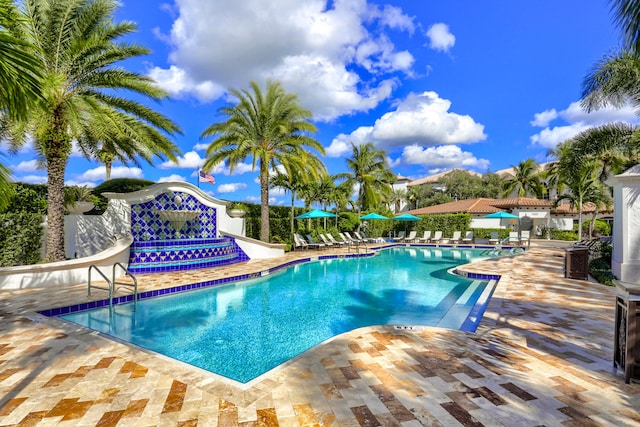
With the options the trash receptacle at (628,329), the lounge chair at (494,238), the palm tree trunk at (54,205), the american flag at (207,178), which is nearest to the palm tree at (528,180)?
the lounge chair at (494,238)

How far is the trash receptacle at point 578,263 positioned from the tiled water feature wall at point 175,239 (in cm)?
1255

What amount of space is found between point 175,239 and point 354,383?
1194 cm

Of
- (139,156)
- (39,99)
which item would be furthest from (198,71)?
(39,99)

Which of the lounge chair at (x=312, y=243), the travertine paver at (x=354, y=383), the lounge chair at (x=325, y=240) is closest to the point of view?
the travertine paver at (x=354, y=383)

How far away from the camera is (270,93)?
16188mm

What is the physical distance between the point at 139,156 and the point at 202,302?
32.8 feet

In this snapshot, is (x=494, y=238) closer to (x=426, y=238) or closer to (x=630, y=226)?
(x=426, y=238)

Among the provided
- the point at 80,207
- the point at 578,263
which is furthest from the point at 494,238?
the point at 80,207

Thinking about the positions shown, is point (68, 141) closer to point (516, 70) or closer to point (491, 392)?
point (491, 392)

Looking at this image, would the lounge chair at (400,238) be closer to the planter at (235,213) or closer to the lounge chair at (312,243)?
the lounge chair at (312,243)

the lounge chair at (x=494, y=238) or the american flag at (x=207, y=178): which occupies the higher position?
the american flag at (x=207, y=178)

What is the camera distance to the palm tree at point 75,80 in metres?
8.30

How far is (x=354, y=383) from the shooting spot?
3240mm

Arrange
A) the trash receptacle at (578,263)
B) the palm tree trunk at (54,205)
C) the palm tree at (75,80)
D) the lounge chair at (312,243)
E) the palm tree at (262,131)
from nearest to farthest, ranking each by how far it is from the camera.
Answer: the palm tree at (75,80) < the palm tree trunk at (54,205) < the trash receptacle at (578,263) < the palm tree at (262,131) < the lounge chair at (312,243)
